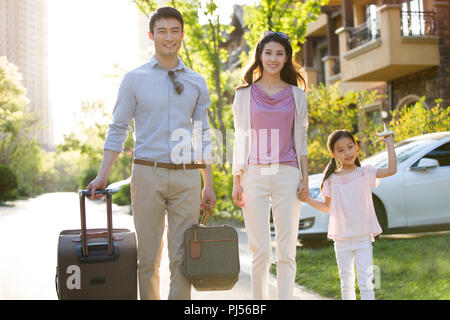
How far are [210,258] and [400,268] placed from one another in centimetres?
357

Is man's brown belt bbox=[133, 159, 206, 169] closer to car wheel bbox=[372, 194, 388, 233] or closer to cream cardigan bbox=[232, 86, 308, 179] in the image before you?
cream cardigan bbox=[232, 86, 308, 179]

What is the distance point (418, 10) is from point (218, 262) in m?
15.8

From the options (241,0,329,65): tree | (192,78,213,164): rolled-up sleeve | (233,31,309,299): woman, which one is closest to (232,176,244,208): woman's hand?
(233,31,309,299): woman

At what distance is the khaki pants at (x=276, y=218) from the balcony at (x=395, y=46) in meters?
13.1

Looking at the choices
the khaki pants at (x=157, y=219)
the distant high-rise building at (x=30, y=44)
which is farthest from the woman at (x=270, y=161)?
the distant high-rise building at (x=30, y=44)

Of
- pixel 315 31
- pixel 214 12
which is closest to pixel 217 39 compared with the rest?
pixel 214 12

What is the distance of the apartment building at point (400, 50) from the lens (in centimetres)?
1633

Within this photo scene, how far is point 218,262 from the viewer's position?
12.2 feet

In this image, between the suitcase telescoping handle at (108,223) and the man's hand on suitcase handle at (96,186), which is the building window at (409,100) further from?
the suitcase telescoping handle at (108,223)

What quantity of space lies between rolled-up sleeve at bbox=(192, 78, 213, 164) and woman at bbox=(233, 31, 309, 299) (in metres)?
0.37

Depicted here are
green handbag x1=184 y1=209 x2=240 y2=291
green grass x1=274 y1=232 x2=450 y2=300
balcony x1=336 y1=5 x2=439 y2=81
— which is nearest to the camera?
green handbag x1=184 y1=209 x2=240 y2=291

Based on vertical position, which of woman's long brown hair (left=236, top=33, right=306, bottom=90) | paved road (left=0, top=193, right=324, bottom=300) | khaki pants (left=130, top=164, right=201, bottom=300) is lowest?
paved road (left=0, top=193, right=324, bottom=300)

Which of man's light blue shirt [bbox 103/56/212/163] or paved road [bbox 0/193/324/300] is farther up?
man's light blue shirt [bbox 103/56/212/163]

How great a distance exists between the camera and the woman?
418 centimetres
